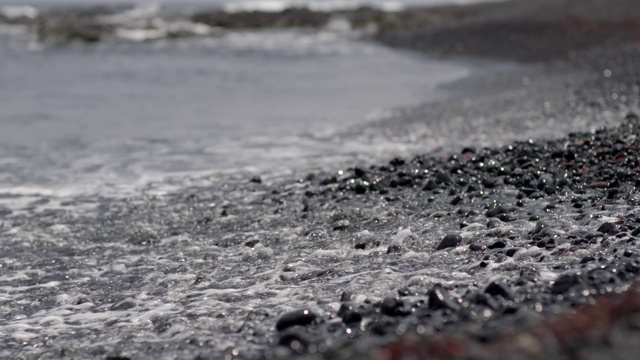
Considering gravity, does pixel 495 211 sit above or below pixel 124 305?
above

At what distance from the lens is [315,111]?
59.2 feet

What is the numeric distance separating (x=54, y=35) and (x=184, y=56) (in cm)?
1318

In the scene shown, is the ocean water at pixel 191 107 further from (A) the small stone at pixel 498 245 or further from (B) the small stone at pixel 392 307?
(B) the small stone at pixel 392 307

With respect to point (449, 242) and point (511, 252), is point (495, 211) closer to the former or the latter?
point (449, 242)

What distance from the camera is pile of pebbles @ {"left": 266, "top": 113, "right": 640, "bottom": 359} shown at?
4.61 meters

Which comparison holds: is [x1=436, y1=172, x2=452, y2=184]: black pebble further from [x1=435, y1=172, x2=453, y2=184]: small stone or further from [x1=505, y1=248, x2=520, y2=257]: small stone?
[x1=505, y1=248, x2=520, y2=257]: small stone

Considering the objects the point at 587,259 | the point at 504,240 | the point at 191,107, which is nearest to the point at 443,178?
the point at 504,240

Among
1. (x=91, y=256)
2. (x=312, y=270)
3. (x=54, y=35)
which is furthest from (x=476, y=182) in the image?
(x=54, y=35)

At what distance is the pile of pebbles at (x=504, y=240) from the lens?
181 inches

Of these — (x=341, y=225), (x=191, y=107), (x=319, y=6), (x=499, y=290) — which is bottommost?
(x=319, y=6)

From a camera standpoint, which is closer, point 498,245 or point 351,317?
point 351,317

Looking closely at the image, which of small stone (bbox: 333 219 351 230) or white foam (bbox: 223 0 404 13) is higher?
small stone (bbox: 333 219 351 230)

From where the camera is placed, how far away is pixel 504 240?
7.02 metres

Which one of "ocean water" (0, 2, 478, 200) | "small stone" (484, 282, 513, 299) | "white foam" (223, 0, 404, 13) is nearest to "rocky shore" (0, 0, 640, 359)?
"small stone" (484, 282, 513, 299)
